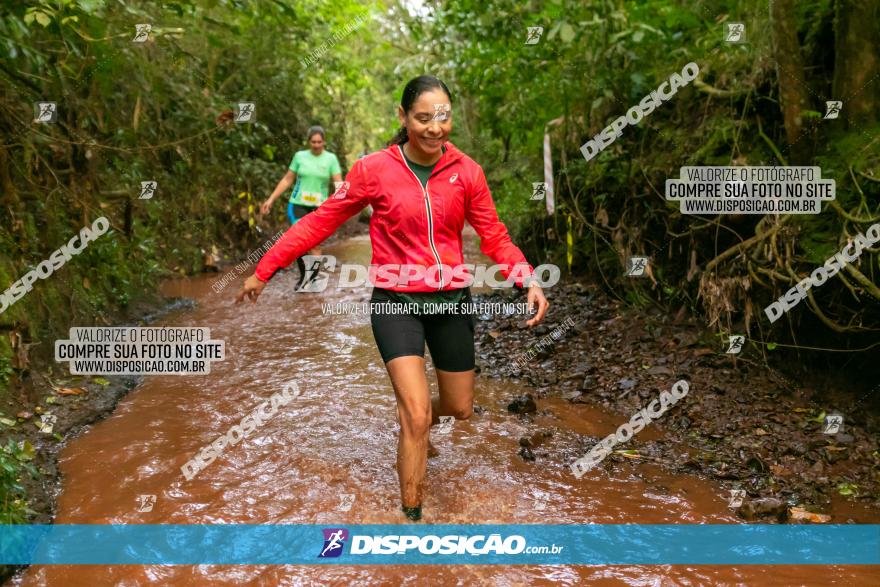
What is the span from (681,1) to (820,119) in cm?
301

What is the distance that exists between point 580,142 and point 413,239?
4.90 meters

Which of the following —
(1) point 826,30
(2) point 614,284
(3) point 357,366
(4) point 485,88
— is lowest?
(3) point 357,366

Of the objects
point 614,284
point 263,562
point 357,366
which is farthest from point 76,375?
point 614,284

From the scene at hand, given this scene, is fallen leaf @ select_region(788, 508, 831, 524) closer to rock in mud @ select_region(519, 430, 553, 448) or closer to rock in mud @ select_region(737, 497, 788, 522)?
rock in mud @ select_region(737, 497, 788, 522)

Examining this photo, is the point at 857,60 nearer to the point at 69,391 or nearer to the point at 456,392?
the point at 456,392

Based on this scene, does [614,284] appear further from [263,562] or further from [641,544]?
[263,562]

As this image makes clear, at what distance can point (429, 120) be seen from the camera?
3377 mm

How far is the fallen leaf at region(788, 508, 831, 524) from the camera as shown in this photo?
11.6 feet

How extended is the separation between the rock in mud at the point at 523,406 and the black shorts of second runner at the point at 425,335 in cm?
147

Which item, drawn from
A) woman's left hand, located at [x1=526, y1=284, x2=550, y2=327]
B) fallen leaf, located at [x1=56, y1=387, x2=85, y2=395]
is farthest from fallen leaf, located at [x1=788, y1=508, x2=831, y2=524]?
fallen leaf, located at [x1=56, y1=387, x2=85, y2=395]

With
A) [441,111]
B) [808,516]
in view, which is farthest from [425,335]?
[808,516]

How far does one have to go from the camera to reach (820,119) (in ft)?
16.1

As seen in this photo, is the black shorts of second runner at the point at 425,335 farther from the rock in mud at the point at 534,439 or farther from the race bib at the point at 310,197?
the race bib at the point at 310,197

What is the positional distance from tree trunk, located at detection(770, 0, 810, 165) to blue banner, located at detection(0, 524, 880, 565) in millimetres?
2892
